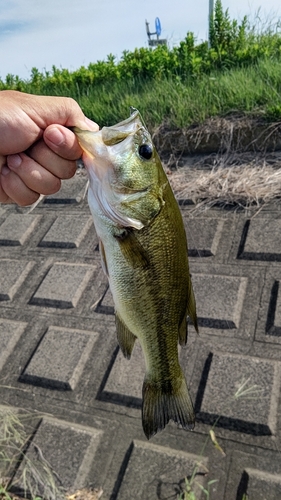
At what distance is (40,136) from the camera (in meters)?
1.71

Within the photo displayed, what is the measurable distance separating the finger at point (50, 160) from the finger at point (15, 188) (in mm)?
150

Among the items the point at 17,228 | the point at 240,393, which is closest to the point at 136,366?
the point at 240,393

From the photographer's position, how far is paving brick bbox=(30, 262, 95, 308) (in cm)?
338

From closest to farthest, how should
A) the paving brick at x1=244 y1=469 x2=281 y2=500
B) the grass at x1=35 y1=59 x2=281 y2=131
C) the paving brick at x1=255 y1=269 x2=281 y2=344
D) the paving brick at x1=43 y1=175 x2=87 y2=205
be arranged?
the paving brick at x1=244 y1=469 x2=281 y2=500
the paving brick at x1=255 y1=269 x2=281 y2=344
the grass at x1=35 y1=59 x2=281 y2=131
the paving brick at x1=43 y1=175 x2=87 y2=205

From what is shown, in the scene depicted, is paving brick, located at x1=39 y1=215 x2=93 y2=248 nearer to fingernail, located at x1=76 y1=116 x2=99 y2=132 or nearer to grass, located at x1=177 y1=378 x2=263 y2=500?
grass, located at x1=177 y1=378 x2=263 y2=500

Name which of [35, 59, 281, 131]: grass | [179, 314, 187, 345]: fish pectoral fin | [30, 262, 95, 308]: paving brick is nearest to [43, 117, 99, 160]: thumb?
[179, 314, 187, 345]: fish pectoral fin

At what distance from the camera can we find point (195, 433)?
7.87 ft

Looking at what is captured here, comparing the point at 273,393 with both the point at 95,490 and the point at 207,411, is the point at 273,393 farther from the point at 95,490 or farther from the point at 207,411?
the point at 95,490

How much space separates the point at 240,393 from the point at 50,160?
167 cm

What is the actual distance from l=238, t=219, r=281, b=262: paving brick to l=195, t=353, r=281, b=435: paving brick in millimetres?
843

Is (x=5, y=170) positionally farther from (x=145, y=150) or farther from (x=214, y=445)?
(x=214, y=445)

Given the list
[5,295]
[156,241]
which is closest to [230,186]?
[5,295]

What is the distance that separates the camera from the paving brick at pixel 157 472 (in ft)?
7.25

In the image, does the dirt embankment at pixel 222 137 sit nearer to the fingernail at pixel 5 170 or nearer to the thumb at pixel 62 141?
the fingernail at pixel 5 170
